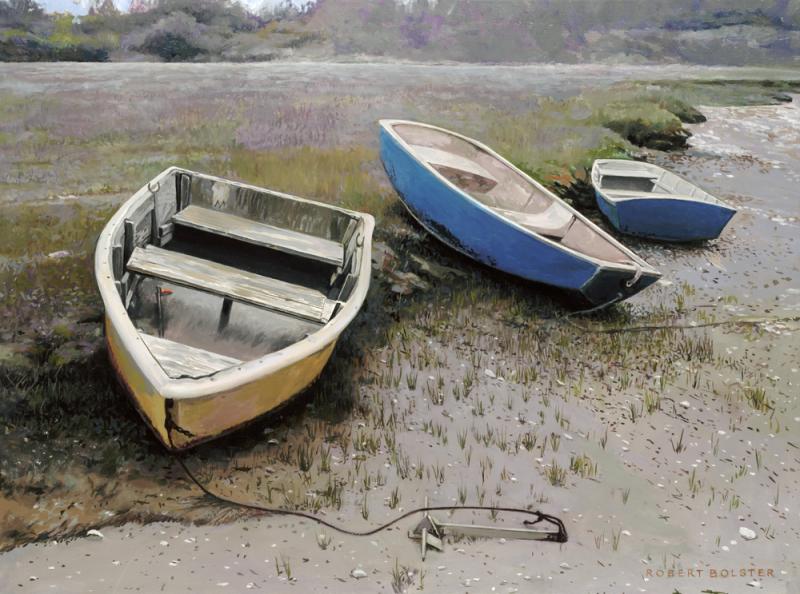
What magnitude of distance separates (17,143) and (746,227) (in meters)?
7.44

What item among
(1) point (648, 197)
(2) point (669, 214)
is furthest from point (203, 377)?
(2) point (669, 214)

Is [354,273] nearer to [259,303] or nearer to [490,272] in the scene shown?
[259,303]

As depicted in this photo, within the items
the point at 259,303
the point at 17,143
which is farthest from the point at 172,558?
the point at 17,143

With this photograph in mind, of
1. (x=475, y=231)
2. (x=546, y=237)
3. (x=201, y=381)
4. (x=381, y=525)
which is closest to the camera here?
(x=201, y=381)

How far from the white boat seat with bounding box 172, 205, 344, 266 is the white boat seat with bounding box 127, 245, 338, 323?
0.71 m

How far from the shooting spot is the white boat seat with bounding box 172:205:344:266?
4793 mm

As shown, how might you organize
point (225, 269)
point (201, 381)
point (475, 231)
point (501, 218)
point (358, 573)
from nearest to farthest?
point (201, 381) < point (358, 573) < point (225, 269) < point (501, 218) < point (475, 231)

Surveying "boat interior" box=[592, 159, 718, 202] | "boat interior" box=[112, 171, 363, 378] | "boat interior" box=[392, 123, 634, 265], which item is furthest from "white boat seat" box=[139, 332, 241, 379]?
"boat interior" box=[592, 159, 718, 202]

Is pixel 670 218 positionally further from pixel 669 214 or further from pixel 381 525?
pixel 381 525

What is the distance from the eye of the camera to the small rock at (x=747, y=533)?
326cm

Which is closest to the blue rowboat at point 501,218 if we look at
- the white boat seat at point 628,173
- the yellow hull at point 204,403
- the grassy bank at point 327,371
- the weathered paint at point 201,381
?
the grassy bank at point 327,371

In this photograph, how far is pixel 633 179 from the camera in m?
7.93

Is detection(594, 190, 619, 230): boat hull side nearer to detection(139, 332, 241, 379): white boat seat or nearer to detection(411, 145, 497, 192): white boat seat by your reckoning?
detection(411, 145, 497, 192): white boat seat

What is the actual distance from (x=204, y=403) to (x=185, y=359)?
1.80 ft
